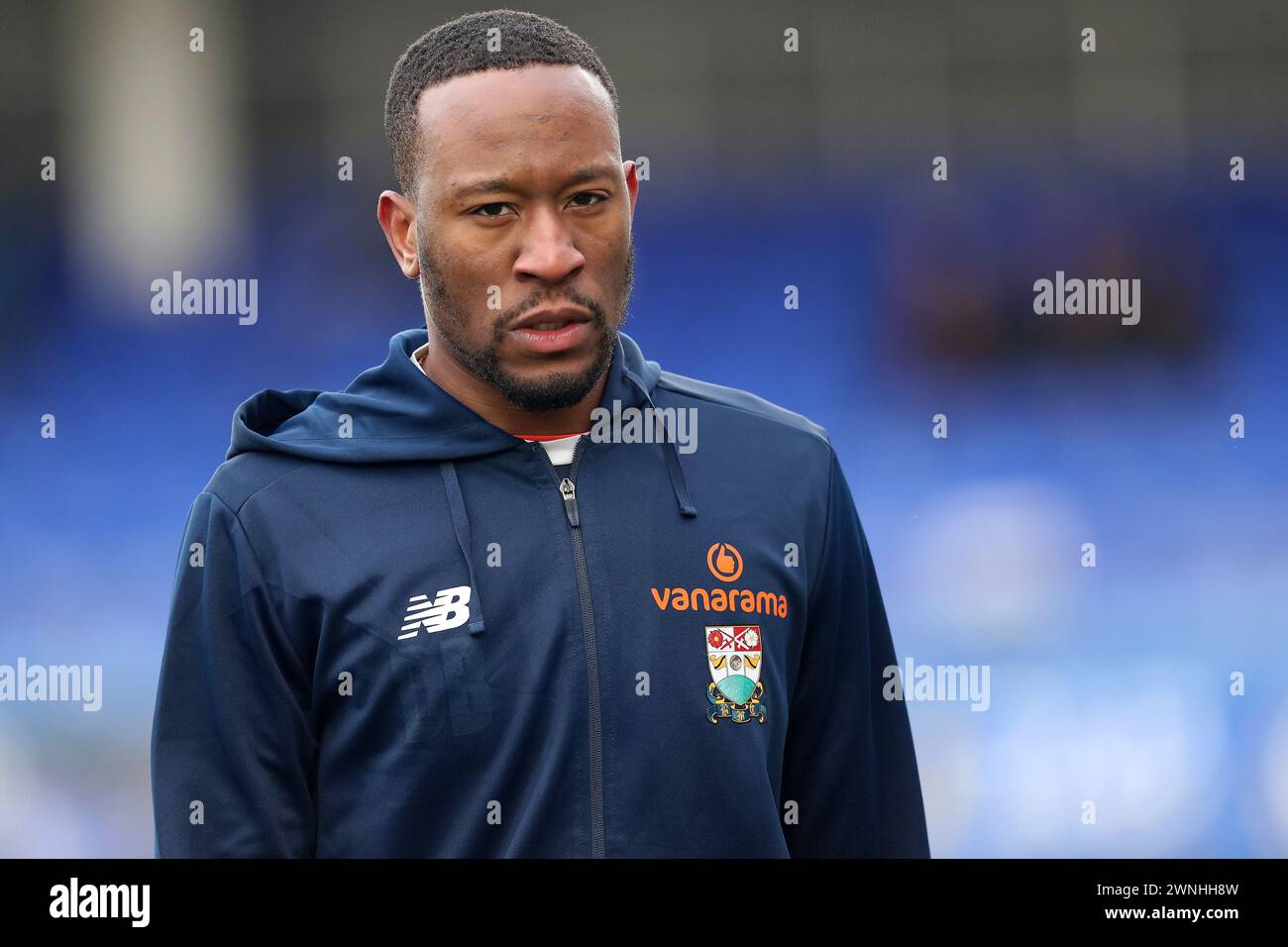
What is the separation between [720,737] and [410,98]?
44.0 inches

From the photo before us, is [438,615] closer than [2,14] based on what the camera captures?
Yes

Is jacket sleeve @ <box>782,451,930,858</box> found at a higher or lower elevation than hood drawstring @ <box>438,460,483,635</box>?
lower

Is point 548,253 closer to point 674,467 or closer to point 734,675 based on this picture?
point 674,467

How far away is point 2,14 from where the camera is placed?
10.8 ft

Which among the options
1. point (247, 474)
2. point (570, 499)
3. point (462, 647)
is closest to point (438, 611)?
point (462, 647)

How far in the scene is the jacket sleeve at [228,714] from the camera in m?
1.94

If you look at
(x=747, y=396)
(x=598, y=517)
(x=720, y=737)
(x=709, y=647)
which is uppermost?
(x=747, y=396)

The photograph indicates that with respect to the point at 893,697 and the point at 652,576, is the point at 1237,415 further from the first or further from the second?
the point at 652,576

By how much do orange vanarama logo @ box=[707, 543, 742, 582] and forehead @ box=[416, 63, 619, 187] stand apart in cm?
63

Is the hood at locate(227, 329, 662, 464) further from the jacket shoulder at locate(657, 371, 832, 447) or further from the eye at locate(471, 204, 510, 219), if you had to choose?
the eye at locate(471, 204, 510, 219)

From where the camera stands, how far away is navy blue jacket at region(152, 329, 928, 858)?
6.31ft

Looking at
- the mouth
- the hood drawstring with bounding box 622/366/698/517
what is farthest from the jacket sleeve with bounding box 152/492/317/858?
the hood drawstring with bounding box 622/366/698/517

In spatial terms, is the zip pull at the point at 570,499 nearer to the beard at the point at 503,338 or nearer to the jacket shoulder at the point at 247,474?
the beard at the point at 503,338
